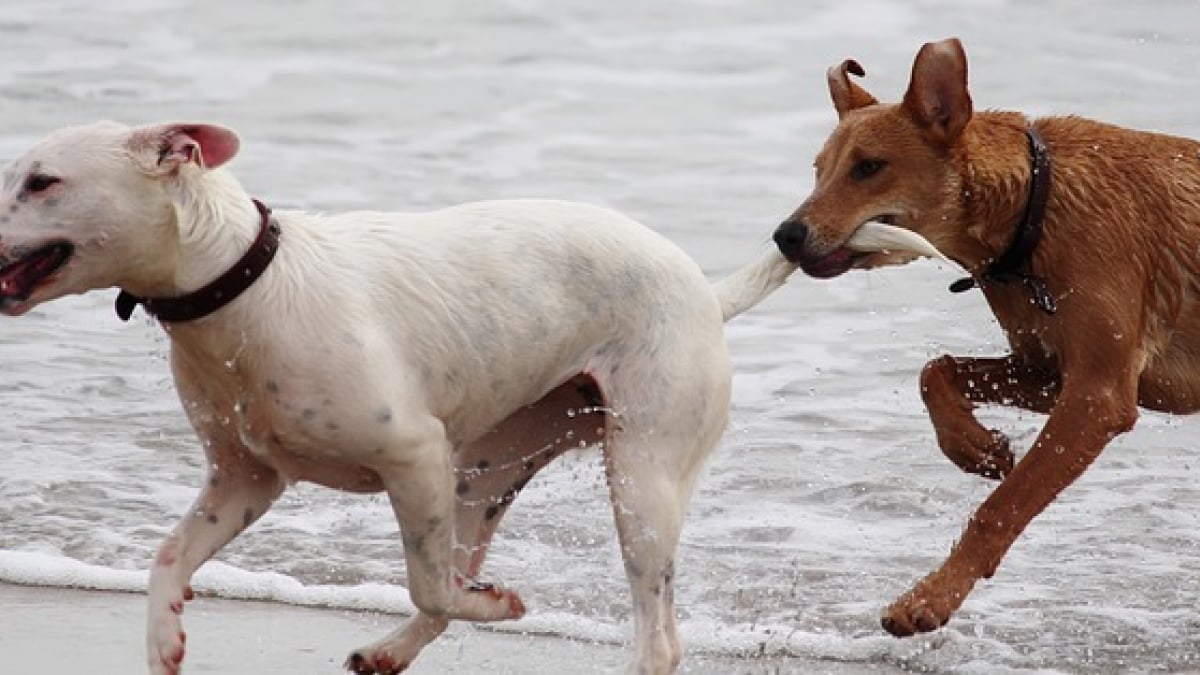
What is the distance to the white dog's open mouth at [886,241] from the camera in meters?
5.42

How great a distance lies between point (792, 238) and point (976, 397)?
929 mm

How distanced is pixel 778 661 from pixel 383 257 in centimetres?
167

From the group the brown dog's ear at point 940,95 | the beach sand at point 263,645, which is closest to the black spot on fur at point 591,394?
the beach sand at point 263,645

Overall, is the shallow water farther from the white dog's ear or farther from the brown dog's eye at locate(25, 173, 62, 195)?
the brown dog's eye at locate(25, 173, 62, 195)

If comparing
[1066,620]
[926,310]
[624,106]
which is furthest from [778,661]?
[624,106]

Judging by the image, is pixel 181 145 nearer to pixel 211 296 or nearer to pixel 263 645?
pixel 211 296

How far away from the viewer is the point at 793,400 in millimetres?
8680

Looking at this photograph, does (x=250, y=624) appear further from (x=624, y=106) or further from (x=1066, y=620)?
(x=624, y=106)

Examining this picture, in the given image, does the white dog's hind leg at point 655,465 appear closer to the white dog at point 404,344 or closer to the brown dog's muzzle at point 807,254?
the white dog at point 404,344

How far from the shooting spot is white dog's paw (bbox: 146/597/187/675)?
4.86 m

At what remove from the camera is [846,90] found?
641cm

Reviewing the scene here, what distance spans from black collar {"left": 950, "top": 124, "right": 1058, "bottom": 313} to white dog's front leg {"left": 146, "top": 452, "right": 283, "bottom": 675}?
2.13 metres

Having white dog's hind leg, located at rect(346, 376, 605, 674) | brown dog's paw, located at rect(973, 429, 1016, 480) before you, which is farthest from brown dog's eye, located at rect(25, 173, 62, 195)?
brown dog's paw, located at rect(973, 429, 1016, 480)

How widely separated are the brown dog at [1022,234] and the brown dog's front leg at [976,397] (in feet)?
0.15
